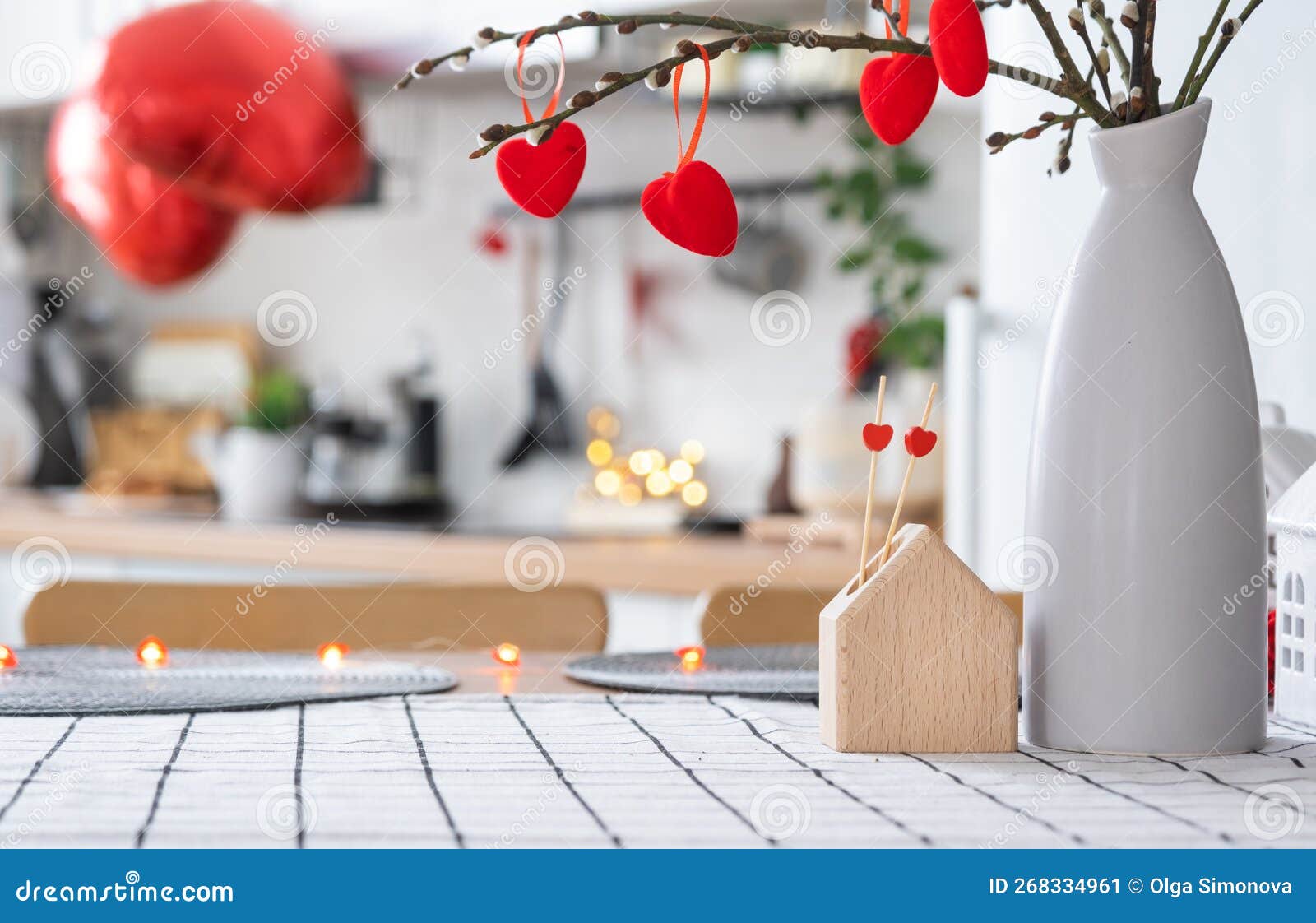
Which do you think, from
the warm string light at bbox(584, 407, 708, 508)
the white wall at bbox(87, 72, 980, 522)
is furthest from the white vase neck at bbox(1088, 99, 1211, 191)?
the warm string light at bbox(584, 407, 708, 508)

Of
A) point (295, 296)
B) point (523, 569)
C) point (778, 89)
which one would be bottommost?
point (523, 569)

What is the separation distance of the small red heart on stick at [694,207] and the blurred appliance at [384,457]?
240cm

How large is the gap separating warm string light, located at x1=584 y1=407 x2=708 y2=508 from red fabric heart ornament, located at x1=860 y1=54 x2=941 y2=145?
7.20ft

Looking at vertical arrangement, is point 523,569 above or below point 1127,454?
below

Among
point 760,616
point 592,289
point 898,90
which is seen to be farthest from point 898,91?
point 592,289

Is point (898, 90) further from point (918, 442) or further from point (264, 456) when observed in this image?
point (264, 456)

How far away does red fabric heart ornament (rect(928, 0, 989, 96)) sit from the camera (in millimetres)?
602

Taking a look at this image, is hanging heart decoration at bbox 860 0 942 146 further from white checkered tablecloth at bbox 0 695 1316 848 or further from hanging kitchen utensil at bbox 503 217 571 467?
hanging kitchen utensil at bbox 503 217 571 467

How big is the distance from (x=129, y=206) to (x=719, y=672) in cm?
117

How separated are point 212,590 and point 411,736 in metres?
0.79

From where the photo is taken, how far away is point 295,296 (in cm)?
347

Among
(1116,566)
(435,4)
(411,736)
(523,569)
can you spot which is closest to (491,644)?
(411,736)

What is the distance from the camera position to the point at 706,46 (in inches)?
25.5

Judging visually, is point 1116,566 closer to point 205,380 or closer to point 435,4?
point 435,4
